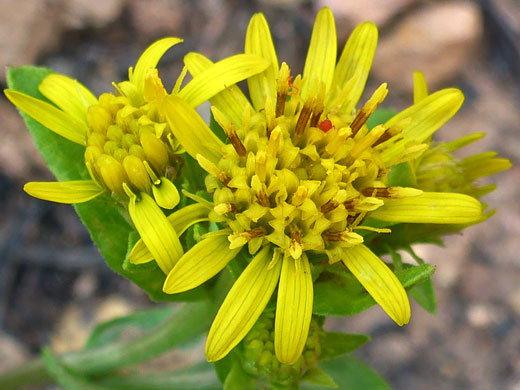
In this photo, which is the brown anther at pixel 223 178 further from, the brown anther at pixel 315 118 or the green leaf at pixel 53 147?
the green leaf at pixel 53 147

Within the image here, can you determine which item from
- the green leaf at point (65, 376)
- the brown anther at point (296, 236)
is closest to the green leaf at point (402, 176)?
the brown anther at point (296, 236)

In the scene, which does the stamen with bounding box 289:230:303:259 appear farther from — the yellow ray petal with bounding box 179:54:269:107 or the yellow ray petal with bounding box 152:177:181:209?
the yellow ray petal with bounding box 179:54:269:107

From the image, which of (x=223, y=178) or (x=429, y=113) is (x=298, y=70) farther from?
(x=223, y=178)

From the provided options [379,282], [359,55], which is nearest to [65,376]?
[379,282]

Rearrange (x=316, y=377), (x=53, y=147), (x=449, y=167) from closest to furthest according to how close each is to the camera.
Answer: (x=316, y=377), (x=449, y=167), (x=53, y=147)

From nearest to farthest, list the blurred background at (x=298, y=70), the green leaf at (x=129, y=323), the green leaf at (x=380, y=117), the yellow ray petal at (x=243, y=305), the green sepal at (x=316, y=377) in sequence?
the yellow ray petal at (x=243, y=305), the green sepal at (x=316, y=377), the green leaf at (x=380, y=117), the green leaf at (x=129, y=323), the blurred background at (x=298, y=70)

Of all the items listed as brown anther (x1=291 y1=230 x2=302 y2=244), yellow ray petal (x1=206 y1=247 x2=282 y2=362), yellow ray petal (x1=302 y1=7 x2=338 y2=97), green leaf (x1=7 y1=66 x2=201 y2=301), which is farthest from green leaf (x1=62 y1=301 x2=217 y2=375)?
yellow ray petal (x1=302 y1=7 x2=338 y2=97)

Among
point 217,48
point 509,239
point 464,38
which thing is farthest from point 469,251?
point 217,48
